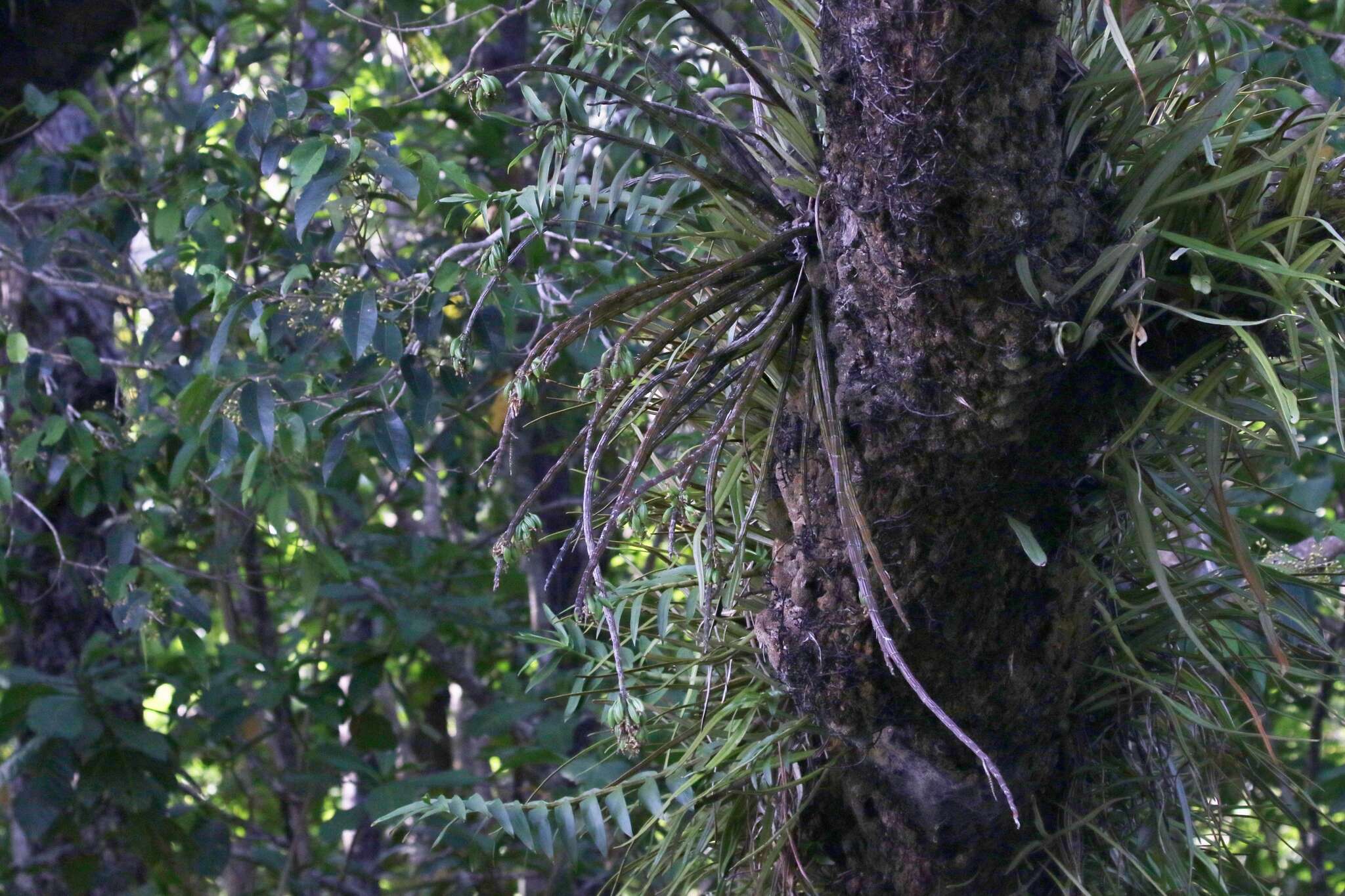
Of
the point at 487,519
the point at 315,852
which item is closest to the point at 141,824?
the point at 315,852

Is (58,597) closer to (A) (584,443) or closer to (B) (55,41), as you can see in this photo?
(B) (55,41)

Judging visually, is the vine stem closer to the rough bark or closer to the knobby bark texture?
the knobby bark texture

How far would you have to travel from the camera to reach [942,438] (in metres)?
0.87

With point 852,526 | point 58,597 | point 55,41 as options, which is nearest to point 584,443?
point 852,526

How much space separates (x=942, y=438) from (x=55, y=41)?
2.30 meters

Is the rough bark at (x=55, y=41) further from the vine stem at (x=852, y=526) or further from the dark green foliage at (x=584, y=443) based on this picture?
the vine stem at (x=852, y=526)

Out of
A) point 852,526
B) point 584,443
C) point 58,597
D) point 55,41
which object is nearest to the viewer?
point 852,526

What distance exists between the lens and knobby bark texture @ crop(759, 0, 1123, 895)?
31.6 inches

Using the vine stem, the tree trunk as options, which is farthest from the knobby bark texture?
the tree trunk

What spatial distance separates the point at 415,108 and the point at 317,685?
4.33ft

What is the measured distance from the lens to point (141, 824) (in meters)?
2.21

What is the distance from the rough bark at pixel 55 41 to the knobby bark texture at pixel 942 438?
→ 1.98m

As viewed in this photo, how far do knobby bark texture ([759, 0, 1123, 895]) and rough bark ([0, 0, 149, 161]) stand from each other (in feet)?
6.51

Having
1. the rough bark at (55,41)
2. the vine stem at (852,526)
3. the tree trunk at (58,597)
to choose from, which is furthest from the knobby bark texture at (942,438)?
the rough bark at (55,41)
